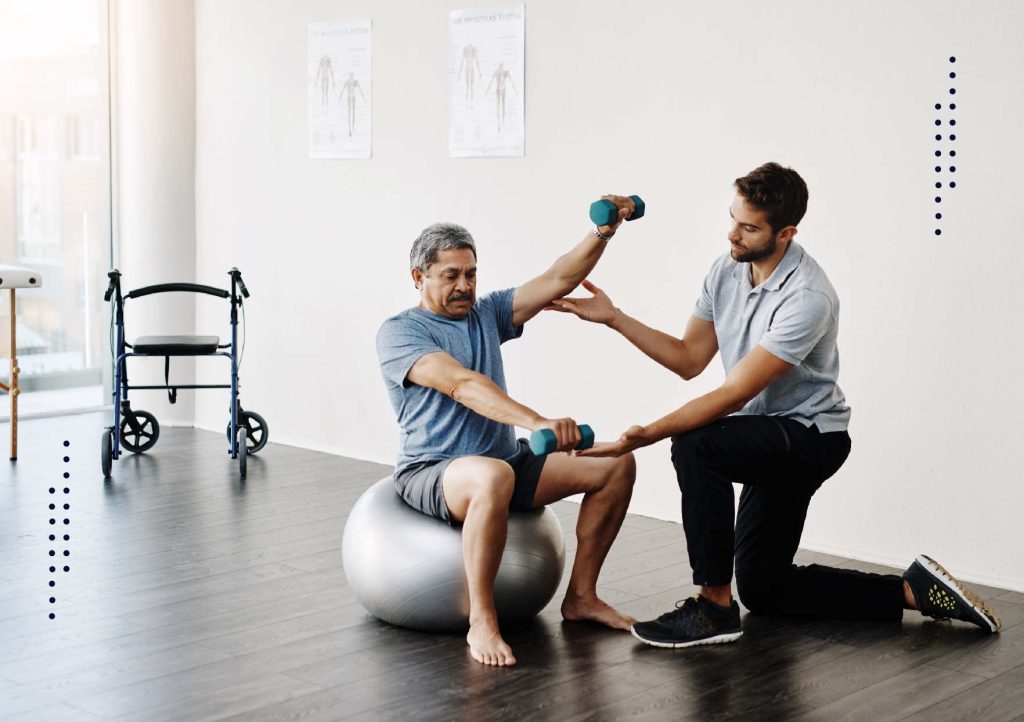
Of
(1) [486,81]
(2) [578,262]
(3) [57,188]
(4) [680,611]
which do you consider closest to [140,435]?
(3) [57,188]

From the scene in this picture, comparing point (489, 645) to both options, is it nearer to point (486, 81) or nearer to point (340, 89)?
point (486, 81)

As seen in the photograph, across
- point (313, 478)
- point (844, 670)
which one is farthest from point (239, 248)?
point (844, 670)

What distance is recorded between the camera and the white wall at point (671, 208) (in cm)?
370

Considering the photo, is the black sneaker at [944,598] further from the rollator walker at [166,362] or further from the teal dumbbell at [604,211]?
the rollator walker at [166,362]

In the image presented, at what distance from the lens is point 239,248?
605cm

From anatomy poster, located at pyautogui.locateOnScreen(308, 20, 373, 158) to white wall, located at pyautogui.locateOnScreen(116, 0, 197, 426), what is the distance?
885 mm

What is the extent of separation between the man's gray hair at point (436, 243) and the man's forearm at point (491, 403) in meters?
0.34

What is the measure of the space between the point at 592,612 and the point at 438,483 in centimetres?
54

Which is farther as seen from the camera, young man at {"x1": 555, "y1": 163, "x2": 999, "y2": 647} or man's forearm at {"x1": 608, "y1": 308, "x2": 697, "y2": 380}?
man's forearm at {"x1": 608, "y1": 308, "x2": 697, "y2": 380}

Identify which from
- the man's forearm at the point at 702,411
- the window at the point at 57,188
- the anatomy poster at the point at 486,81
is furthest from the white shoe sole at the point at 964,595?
the window at the point at 57,188

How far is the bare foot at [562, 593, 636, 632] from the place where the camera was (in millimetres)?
3232

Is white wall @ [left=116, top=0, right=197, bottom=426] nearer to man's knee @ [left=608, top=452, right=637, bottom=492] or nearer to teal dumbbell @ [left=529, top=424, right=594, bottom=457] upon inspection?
man's knee @ [left=608, top=452, right=637, bottom=492]

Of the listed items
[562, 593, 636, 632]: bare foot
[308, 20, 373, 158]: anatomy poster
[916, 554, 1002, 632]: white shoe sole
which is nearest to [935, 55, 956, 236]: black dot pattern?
[916, 554, 1002, 632]: white shoe sole

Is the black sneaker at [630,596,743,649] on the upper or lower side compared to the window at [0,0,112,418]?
lower
